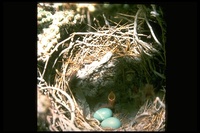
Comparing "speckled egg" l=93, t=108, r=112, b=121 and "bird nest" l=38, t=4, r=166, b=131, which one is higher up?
"bird nest" l=38, t=4, r=166, b=131

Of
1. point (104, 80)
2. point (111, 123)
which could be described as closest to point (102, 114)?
point (111, 123)

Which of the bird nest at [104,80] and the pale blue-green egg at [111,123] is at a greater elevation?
the bird nest at [104,80]

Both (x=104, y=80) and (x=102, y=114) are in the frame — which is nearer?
(x=102, y=114)

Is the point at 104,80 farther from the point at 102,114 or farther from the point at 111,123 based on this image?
the point at 111,123

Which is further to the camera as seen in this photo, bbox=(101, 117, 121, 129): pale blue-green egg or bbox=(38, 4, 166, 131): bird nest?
bbox=(101, 117, 121, 129): pale blue-green egg

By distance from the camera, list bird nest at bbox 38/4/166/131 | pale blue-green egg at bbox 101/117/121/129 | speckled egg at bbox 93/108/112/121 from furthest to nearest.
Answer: speckled egg at bbox 93/108/112/121 < pale blue-green egg at bbox 101/117/121/129 < bird nest at bbox 38/4/166/131
